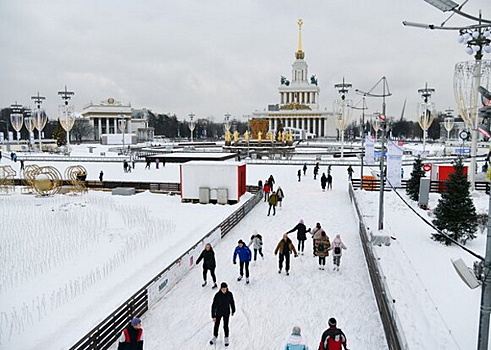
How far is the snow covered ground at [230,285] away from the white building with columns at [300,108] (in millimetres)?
99345

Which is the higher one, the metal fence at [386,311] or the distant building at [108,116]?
the distant building at [108,116]

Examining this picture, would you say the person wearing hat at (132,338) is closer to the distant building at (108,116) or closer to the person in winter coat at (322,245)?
the person in winter coat at (322,245)

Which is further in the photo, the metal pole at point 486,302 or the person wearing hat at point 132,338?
the person wearing hat at point 132,338

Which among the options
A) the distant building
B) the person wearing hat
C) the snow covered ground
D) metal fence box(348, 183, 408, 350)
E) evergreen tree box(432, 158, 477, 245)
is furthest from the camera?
the distant building

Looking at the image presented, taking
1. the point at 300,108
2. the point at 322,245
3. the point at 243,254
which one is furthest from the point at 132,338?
the point at 300,108

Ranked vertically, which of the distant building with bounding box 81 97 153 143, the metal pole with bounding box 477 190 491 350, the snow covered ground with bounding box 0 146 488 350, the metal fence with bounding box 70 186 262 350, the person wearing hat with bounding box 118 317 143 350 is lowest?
the snow covered ground with bounding box 0 146 488 350

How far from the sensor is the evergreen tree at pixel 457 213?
628 inches

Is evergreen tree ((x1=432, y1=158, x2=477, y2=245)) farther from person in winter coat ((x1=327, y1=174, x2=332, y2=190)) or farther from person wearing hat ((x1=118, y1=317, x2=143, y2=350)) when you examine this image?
person wearing hat ((x1=118, y1=317, x2=143, y2=350))

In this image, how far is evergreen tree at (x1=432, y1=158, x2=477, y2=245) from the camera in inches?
628

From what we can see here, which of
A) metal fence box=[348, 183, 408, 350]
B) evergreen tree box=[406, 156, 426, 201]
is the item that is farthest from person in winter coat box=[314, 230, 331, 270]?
evergreen tree box=[406, 156, 426, 201]

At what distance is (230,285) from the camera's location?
10992 mm

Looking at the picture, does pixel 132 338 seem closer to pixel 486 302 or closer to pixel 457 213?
pixel 486 302

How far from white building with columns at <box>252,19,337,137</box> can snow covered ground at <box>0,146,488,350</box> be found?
326 ft

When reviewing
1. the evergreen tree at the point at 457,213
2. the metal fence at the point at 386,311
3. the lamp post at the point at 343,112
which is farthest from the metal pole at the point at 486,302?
the lamp post at the point at 343,112
